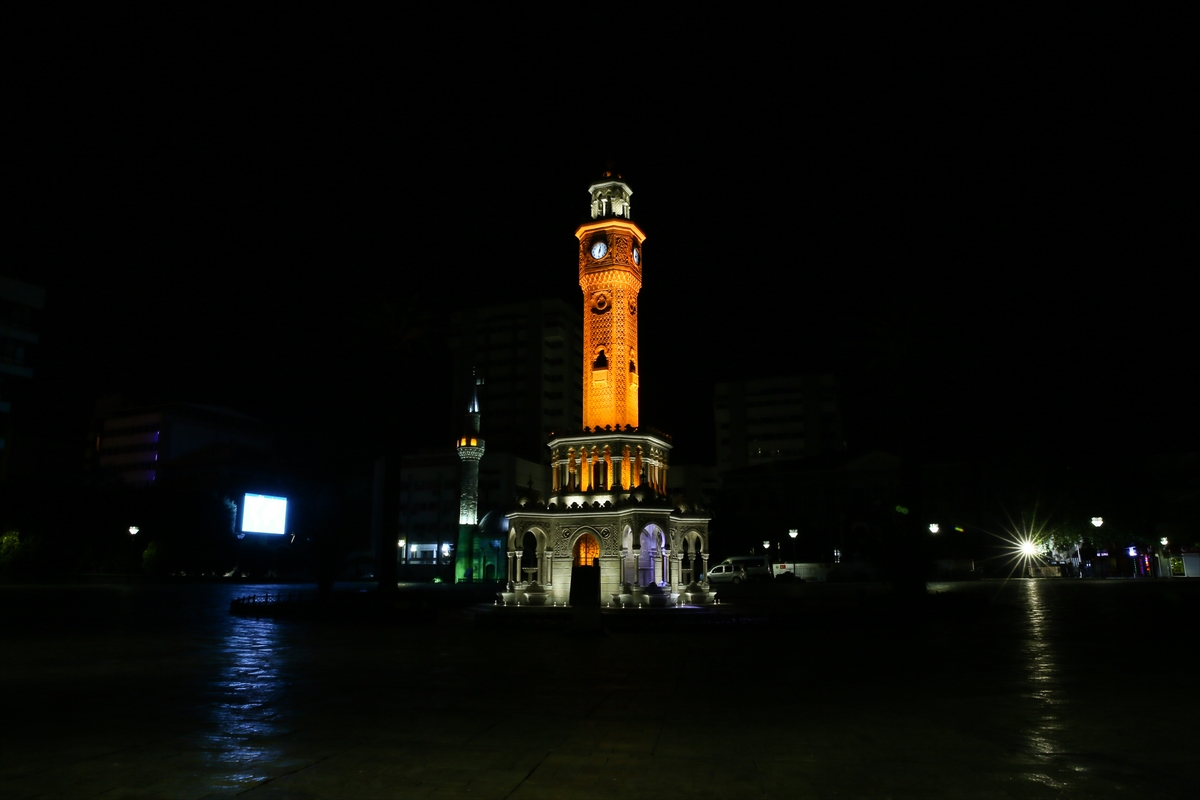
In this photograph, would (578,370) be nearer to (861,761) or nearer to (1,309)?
(1,309)

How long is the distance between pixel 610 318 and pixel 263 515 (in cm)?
5374

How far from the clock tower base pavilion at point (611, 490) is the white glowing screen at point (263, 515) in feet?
159

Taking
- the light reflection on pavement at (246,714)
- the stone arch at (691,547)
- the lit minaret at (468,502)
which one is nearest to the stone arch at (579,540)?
the stone arch at (691,547)

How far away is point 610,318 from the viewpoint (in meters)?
37.3

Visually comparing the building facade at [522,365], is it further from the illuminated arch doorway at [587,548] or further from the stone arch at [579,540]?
the stone arch at [579,540]

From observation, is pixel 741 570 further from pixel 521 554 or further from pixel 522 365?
pixel 522 365

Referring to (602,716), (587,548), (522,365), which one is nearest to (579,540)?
(587,548)

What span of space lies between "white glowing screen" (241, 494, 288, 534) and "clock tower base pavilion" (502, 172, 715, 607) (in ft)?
159

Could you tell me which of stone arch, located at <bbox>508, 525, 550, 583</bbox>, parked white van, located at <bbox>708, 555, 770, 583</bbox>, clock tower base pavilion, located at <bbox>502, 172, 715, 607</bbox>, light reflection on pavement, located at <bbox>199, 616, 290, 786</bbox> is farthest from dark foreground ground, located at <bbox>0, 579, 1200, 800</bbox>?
parked white van, located at <bbox>708, 555, 770, 583</bbox>

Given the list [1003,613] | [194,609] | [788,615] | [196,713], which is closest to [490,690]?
[196,713]

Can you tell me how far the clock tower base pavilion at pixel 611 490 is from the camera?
1337 inches

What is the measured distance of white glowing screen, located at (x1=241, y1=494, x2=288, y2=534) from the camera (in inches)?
2960

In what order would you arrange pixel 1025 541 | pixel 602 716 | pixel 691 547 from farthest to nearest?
pixel 1025 541
pixel 691 547
pixel 602 716

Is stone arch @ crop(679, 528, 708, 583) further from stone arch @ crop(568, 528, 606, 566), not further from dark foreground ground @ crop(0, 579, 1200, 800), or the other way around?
dark foreground ground @ crop(0, 579, 1200, 800)
